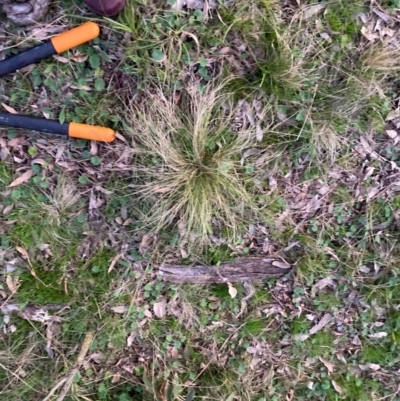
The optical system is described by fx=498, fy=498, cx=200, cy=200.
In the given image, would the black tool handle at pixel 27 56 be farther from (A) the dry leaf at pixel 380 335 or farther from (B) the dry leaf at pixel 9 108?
(A) the dry leaf at pixel 380 335

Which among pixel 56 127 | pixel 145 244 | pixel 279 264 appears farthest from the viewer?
pixel 279 264

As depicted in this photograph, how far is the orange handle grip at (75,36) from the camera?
266 centimetres

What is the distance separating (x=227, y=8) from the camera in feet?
9.18

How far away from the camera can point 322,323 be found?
10.4 feet

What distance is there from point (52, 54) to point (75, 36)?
0.18 m

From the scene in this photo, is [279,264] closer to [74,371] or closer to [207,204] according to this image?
[207,204]

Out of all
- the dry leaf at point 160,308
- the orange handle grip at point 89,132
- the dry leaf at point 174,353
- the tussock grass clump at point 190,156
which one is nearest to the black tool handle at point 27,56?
the orange handle grip at point 89,132

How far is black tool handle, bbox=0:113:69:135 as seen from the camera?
2.75 meters

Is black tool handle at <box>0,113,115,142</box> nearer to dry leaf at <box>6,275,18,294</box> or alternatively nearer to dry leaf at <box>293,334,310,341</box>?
dry leaf at <box>6,275,18,294</box>

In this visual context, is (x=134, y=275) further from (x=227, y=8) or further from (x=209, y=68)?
(x=227, y=8)

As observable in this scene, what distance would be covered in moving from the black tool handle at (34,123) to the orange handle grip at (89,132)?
0.04m

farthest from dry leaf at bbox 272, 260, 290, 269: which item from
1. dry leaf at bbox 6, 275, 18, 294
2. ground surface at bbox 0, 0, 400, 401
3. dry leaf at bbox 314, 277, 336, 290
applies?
dry leaf at bbox 6, 275, 18, 294

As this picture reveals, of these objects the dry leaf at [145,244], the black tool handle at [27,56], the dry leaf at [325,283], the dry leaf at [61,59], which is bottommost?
the dry leaf at [325,283]

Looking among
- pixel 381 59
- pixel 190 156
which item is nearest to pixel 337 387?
pixel 190 156
